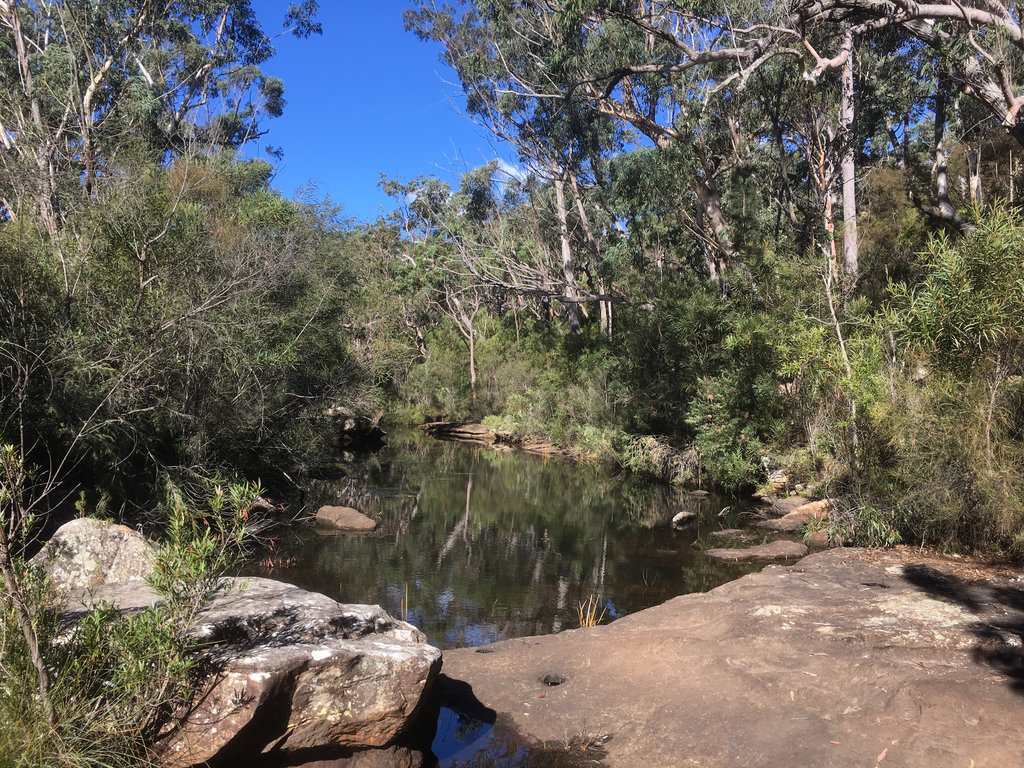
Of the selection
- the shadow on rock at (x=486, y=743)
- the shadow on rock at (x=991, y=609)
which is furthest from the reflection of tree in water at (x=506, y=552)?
the shadow on rock at (x=991, y=609)

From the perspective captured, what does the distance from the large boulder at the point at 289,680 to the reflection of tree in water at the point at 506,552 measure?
3.08 meters

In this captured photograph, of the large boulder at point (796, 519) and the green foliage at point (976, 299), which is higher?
the green foliage at point (976, 299)

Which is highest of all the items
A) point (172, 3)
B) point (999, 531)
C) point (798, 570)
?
point (172, 3)

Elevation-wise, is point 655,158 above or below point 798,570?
above

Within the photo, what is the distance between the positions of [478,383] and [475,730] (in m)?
26.5

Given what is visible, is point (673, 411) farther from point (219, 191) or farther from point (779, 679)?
point (779, 679)

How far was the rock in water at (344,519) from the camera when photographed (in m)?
12.7

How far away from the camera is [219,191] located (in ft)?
51.0

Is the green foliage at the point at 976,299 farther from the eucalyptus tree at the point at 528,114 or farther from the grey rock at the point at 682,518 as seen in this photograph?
the eucalyptus tree at the point at 528,114

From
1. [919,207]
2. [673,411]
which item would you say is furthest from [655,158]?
[919,207]

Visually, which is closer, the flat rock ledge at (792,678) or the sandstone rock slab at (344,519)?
the flat rock ledge at (792,678)

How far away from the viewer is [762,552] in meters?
10.7

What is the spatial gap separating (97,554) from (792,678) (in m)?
5.31

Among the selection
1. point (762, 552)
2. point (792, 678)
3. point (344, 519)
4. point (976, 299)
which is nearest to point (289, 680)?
point (792, 678)
